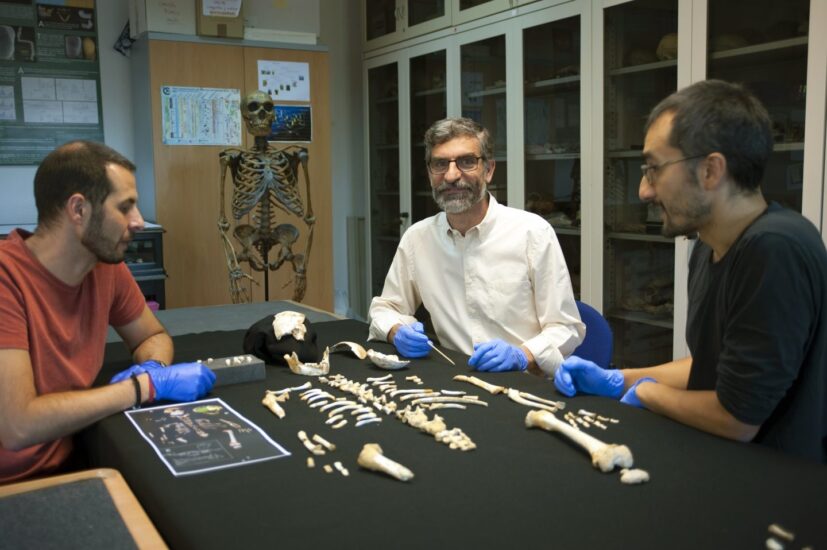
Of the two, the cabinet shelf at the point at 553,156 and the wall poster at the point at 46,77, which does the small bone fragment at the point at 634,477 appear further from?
the wall poster at the point at 46,77

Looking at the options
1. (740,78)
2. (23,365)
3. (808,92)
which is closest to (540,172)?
(740,78)

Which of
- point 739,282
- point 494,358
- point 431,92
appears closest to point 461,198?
point 494,358

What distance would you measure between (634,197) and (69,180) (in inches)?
111

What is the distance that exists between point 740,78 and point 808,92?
1.39 feet

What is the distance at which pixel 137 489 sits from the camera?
4.39 ft

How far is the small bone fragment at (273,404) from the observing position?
166cm

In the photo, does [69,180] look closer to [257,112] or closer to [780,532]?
[780,532]

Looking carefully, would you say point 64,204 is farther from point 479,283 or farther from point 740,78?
point 740,78

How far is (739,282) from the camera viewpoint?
1429 mm

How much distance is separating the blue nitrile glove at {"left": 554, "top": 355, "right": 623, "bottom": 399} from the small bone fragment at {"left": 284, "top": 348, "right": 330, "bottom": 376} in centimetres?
63

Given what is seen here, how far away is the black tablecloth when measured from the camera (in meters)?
1.06

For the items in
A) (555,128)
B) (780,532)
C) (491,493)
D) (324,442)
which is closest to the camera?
(780,532)

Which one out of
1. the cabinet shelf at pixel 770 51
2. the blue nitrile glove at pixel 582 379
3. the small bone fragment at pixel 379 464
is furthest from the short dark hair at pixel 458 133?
the small bone fragment at pixel 379 464

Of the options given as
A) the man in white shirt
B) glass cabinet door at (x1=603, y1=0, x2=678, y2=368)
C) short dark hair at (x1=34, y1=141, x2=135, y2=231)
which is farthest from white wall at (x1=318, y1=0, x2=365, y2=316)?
short dark hair at (x1=34, y1=141, x2=135, y2=231)
